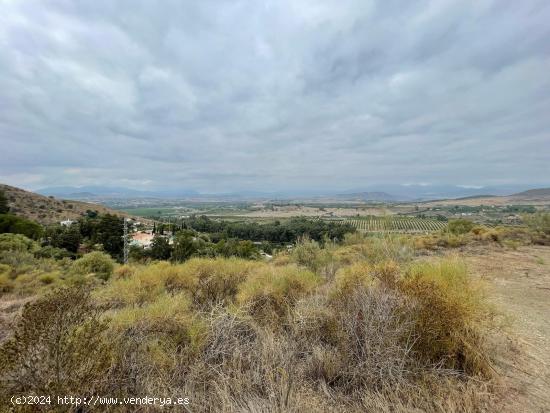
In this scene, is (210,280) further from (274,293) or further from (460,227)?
(460,227)

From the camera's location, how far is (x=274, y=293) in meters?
6.02

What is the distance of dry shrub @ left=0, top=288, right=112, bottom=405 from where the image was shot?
269 centimetres

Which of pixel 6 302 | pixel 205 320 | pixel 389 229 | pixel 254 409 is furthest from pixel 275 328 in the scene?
pixel 6 302

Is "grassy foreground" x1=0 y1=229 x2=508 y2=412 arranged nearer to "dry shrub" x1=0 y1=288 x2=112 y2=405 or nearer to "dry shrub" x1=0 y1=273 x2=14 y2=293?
"dry shrub" x1=0 y1=288 x2=112 y2=405

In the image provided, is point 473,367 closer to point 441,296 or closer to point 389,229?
point 441,296

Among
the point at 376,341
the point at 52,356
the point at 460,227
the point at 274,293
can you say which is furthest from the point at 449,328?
the point at 460,227

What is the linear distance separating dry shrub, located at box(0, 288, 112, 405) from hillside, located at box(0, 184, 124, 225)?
2215 inches

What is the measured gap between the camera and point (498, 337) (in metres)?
→ 5.00

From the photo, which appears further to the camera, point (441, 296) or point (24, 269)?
point (24, 269)

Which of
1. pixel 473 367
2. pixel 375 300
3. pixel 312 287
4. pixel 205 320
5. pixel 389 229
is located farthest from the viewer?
pixel 389 229

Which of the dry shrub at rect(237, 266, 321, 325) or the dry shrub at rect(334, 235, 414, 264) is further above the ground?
the dry shrub at rect(334, 235, 414, 264)

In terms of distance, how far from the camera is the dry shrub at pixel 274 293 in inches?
217

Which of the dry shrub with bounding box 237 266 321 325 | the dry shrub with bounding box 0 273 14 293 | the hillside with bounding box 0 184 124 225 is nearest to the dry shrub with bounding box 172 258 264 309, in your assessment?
the dry shrub with bounding box 237 266 321 325

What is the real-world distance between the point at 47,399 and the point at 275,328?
10.1 ft
